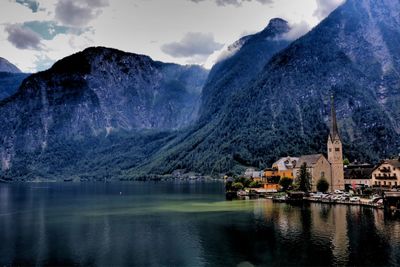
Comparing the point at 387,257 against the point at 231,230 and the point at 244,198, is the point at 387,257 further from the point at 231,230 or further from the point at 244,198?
the point at 244,198

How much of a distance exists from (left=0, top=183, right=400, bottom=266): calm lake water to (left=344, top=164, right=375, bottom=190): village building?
135 feet

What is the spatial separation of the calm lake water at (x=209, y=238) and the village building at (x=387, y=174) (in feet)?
110

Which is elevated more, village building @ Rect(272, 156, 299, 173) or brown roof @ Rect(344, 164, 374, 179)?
village building @ Rect(272, 156, 299, 173)

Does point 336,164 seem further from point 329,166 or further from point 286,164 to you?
point 286,164

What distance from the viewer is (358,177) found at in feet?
487

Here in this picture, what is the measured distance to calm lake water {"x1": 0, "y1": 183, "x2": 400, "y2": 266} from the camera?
187ft

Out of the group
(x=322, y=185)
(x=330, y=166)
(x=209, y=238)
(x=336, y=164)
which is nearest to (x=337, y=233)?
(x=209, y=238)

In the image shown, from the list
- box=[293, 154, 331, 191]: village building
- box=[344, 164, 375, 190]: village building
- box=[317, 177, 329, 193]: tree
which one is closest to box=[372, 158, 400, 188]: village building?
box=[344, 164, 375, 190]: village building

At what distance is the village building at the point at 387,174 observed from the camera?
130750mm

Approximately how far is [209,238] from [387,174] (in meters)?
86.6

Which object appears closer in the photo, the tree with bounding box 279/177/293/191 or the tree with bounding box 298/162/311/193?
the tree with bounding box 298/162/311/193

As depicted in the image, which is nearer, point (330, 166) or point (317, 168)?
point (317, 168)

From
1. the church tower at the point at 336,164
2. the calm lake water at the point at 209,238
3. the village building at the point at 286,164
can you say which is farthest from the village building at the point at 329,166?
the calm lake water at the point at 209,238

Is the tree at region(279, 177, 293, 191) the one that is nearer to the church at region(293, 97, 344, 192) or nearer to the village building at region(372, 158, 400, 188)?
the church at region(293, 97, 344, 192)
